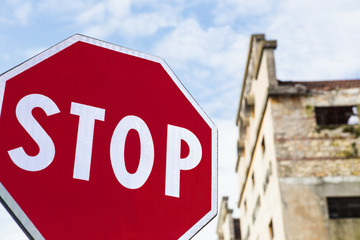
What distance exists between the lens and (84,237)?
1.58m

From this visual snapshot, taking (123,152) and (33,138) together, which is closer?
(33,138)

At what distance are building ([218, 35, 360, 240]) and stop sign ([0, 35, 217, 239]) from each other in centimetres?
1516

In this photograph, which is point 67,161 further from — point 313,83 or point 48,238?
point 313,83

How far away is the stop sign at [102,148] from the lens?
156cm

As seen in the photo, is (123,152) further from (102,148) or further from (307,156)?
(307,156)

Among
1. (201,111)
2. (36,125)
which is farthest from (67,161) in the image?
(201,111)

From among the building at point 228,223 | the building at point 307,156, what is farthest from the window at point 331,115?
the building at point 228,223

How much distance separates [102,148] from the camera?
172cm

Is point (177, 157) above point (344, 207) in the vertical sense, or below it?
below

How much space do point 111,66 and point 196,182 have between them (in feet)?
1.94

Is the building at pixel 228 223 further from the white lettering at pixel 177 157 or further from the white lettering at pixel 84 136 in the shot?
the white lettering at pixel 84 136

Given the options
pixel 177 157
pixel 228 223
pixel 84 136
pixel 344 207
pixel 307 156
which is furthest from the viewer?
pixel 228 223


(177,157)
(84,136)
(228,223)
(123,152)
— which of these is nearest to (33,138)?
(84,136)

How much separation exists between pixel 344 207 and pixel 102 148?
16.0m
